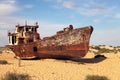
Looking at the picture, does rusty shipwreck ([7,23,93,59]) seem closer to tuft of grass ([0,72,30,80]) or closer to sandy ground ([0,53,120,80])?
sandy ground ([0,53,120,80])

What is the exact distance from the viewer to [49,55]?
93.1ft

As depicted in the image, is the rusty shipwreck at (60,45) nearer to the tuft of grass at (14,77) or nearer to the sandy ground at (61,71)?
the sandy ground at (61,71)

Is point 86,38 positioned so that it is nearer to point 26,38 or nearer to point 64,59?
point 64,59

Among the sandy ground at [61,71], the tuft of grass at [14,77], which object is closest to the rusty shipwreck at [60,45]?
the sandy ground at [61,71]

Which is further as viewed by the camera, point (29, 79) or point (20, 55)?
point (20, 55)

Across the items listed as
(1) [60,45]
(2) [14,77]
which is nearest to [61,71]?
(2) [14,77]

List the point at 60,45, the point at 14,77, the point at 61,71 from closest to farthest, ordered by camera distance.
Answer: the point at 14,77 → the point at 61,71 → the point at 60,45

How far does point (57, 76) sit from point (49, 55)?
8.75 metres

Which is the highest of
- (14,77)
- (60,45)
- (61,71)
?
(60,45)

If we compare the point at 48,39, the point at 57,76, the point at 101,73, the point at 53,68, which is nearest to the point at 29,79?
the point at 57,76

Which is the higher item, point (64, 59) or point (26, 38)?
point (26, 38)

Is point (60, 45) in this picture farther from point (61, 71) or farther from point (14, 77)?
point (14, 77)

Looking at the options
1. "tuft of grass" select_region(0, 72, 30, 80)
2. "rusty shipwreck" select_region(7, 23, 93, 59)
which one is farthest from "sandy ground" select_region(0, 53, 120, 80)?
"rusty shipwreck" select_region(7, 23, 93, 59)

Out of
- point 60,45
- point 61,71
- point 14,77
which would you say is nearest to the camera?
point 14,77
